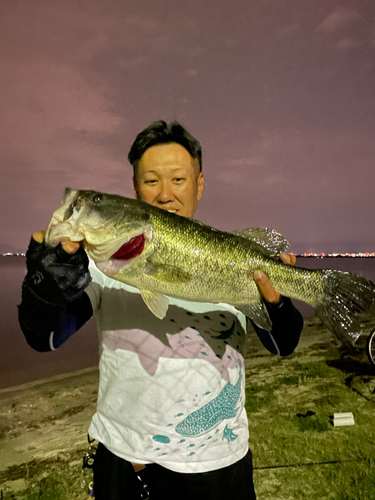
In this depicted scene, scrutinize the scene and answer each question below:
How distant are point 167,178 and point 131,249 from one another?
79 cm

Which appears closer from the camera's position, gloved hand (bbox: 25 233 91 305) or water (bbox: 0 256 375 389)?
gloved hand (bbox: 25 233 91 305)

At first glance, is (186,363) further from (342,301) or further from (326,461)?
(326,461)

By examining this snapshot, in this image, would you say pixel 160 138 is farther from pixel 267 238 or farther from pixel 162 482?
pixel 162 482

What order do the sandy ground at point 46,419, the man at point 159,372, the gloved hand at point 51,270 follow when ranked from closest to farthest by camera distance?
the gloved hand at point 51,270 → the man at point 159,372 → the sandy ground at point 46,419

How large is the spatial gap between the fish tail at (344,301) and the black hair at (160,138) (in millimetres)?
1559

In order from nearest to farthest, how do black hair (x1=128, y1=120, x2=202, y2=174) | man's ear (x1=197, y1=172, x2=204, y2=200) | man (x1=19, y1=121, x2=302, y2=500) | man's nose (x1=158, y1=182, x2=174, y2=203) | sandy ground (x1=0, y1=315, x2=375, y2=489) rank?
→ man (x1=19, y1=121, x2=302, y2=500)
man's nose (x1=158, y1=182, x2=174, y2=203)
black hair (x1=128, y1=120, x2=202, y2=174)
man's ear (x1=197, y1=172, x2=204, y2=200)
sandy ground (x1=0, y1=315, x2=375, y2=489)

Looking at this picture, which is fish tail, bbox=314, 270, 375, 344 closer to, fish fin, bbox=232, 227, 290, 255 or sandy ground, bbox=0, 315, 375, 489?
fish fin, bbox=232, 227, 290, 255

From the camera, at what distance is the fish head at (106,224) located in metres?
2.11

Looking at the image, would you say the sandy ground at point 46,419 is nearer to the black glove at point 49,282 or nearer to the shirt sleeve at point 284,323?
the black glove at point 49,282

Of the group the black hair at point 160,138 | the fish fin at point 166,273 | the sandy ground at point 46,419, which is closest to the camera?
the fish fin at point 166,273

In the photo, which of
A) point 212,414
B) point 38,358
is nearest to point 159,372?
point 212,414

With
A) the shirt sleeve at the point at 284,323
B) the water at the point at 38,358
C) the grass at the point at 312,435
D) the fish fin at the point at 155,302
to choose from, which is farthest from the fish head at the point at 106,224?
the water at the point at 38,358

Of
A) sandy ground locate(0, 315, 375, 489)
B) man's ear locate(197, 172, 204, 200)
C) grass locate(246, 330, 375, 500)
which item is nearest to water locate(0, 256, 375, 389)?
sandy ground locate(0, 315, 375, 489)

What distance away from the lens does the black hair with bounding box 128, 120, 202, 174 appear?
2805 millimetres
